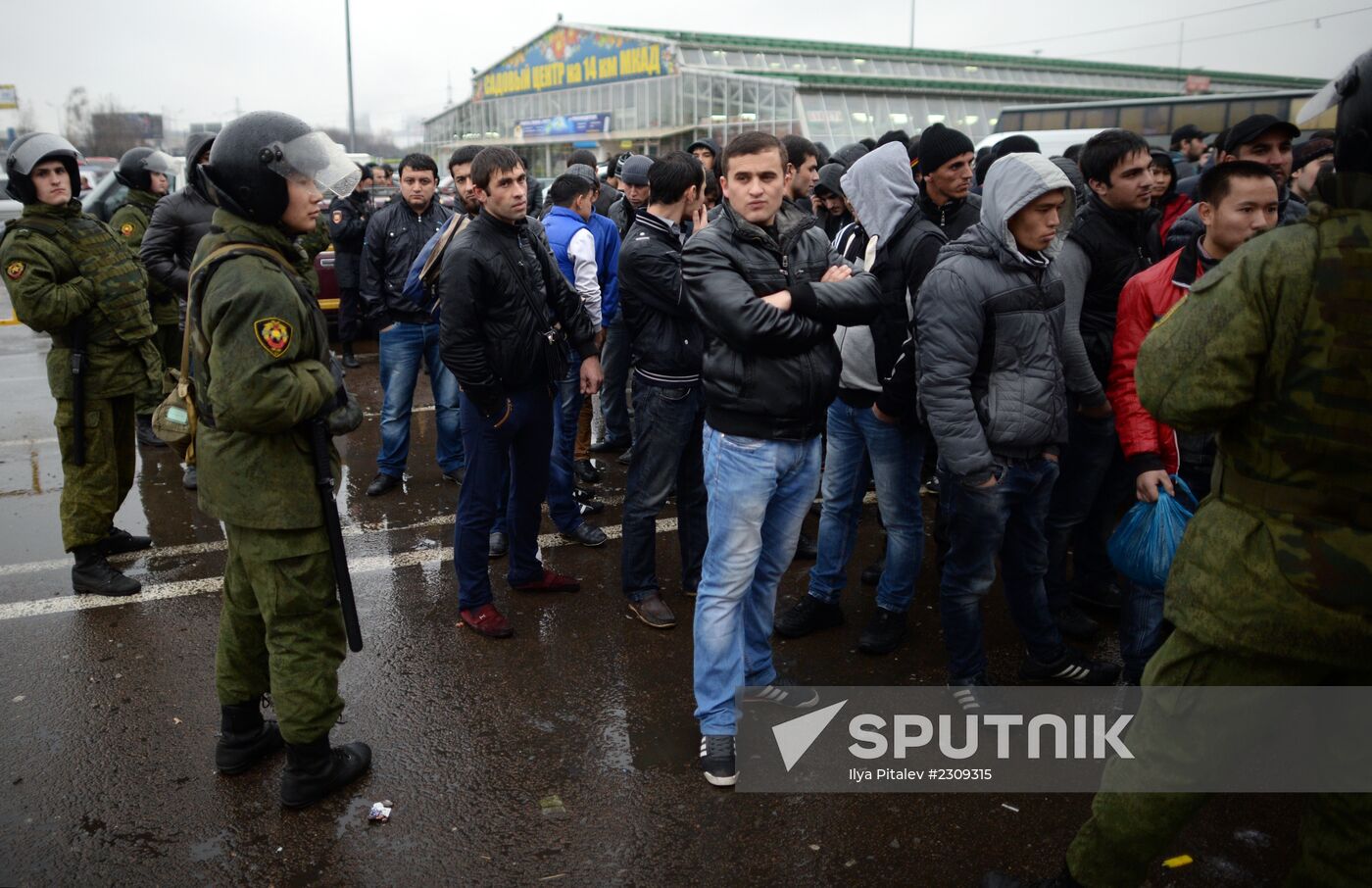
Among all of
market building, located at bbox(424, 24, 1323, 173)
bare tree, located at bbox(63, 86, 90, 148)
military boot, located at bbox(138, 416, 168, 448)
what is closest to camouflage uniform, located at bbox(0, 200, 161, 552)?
military boot, located at bbox(138, 416, 168, 448)

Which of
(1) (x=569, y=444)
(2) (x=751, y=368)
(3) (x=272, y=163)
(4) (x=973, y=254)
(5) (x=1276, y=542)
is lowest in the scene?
(1) (x=569, y=444)

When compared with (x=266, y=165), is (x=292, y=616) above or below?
below

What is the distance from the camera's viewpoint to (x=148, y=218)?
6887mm

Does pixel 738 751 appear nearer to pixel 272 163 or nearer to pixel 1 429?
pixel 272 163

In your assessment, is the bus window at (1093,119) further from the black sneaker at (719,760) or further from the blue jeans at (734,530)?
the black sneaker at (719,760)

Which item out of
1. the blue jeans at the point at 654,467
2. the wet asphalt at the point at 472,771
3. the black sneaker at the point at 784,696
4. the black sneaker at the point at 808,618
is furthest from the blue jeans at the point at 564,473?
the black sneaker at the point at 784,696

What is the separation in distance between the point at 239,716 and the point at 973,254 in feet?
10.0

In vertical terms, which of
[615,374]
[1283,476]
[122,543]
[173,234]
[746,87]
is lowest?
[122,543]

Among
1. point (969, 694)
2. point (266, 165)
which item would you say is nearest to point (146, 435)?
point (266, 165)

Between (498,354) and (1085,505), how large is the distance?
107 inches

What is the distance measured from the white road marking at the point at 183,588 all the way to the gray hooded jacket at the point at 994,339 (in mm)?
2701

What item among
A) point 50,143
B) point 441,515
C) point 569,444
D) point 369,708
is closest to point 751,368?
point 369,708

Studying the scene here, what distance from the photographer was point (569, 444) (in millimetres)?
5645

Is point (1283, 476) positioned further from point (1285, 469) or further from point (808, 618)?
point (808, 618)
